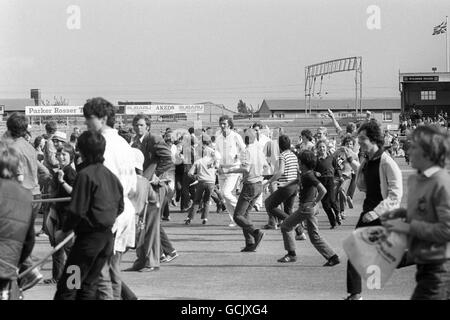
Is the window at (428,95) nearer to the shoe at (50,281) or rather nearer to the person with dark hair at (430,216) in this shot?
the shoe at (50,281)

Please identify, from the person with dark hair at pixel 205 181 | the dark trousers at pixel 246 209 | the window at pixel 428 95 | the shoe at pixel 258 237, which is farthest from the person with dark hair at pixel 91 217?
the window at pixel 428 95

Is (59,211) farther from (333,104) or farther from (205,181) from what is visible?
(333,104)

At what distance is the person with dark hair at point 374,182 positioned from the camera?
8.07 meters

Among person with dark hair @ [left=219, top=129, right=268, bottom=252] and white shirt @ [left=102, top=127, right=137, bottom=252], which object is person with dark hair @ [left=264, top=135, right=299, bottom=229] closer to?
person with dark hair @ [left=219, top=129, right=268, bottom=252]

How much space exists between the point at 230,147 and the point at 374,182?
7833mm

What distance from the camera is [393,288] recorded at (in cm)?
968

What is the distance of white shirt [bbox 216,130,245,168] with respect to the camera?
52.6 ft

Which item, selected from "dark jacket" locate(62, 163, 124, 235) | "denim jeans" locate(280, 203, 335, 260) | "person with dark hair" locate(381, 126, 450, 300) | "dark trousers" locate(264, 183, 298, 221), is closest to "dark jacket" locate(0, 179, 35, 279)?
"dark jacket" locate(62, 163, 124, 235)

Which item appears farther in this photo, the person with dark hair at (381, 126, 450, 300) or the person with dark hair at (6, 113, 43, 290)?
the person with dark hair at (6, 113, 43, 290)

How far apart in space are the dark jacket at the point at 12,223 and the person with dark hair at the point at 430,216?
2700mm

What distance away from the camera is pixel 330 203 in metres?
15.9

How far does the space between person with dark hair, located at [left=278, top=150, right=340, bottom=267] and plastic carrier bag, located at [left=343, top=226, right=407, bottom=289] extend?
507 centimetres

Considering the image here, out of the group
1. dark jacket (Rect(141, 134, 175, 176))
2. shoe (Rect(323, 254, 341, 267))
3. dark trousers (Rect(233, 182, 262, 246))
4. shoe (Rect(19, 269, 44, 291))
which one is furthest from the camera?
dark trousers (Rect(233, 182, 262, 246))

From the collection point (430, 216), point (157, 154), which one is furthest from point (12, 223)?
point (157, 154)
